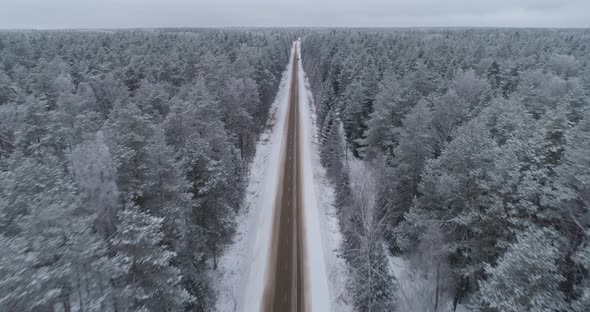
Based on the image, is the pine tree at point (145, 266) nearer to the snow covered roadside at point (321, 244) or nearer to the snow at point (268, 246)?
the snow at point (268, 246)

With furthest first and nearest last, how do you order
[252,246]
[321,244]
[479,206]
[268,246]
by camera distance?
[321,244] < [252,246] < [268,246] < [479,206]

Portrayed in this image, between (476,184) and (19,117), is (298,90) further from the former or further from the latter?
(476,184)

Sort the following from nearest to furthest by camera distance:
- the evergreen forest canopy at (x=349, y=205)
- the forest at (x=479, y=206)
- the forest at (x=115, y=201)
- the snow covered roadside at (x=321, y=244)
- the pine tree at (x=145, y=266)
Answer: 1. the forest at (x=115, y=201)
2. the evergreen forest canopy at (x=349, y=205)
3. the forest at (x=479, y=206)
4. the pine tree at (x=145, y=266)
5. the snow covered roadside at (x=321, y=244)

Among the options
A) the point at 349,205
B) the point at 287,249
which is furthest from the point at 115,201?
the point at 349,205

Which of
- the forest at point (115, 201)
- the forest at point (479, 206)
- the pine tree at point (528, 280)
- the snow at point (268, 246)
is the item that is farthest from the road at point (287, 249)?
the pine tree at point (528, 280)

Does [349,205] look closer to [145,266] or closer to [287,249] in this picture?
[287,249]

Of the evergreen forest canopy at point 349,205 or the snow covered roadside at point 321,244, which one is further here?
the snow covered roadside at point 321,244

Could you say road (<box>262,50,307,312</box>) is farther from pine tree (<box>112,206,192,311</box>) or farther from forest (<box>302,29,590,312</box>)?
pine tree (<box>112,206,192,311</box>)
